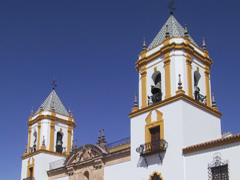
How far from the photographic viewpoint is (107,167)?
25844 mm

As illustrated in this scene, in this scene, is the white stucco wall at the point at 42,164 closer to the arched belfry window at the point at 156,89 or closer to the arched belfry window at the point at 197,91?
the arched belfry window at the point at 156,89

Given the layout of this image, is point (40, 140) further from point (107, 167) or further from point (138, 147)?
point (138, 147)

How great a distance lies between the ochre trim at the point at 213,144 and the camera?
1856 cm

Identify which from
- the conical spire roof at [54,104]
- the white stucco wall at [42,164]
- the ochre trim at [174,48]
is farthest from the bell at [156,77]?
the conical spire roof at [54,104]

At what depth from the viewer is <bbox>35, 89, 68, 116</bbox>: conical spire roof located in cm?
3534

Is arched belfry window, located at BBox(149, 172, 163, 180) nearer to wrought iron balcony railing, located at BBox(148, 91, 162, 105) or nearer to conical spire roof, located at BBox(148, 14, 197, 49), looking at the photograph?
wrought iron balcony railing, located at BBox(148, 91, 162, 105)

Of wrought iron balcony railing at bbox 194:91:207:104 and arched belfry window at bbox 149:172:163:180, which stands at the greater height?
wrought iron balcony railing at bbox 194:91:207:104

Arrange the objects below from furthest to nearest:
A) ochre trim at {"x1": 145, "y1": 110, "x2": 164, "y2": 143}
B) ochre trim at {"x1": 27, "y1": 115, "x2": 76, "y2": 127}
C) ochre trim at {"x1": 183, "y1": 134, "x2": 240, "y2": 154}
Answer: ochre trim at {"x1": 27, "y1": 115, "x2": 76, "y2": 127}, ochre trim at {"x1": 145, "y1": 110, "x2": 164, "y2": 143}, ochre trim at {"x1": 183, "y1": 134, "x2": 240, "y2": 154}

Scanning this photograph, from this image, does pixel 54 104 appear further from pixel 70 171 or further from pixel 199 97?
pixel 199 97

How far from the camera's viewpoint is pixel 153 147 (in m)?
22.3

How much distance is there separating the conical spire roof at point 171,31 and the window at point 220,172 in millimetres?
9346

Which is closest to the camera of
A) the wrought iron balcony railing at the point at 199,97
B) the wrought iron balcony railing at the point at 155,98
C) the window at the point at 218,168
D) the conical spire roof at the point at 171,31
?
the window at the point at 218,168

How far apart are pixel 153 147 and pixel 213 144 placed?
394 centimetres

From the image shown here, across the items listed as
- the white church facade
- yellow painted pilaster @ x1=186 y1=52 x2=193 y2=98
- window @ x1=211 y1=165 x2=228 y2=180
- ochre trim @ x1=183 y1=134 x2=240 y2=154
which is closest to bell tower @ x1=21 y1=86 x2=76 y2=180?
the white church facade
